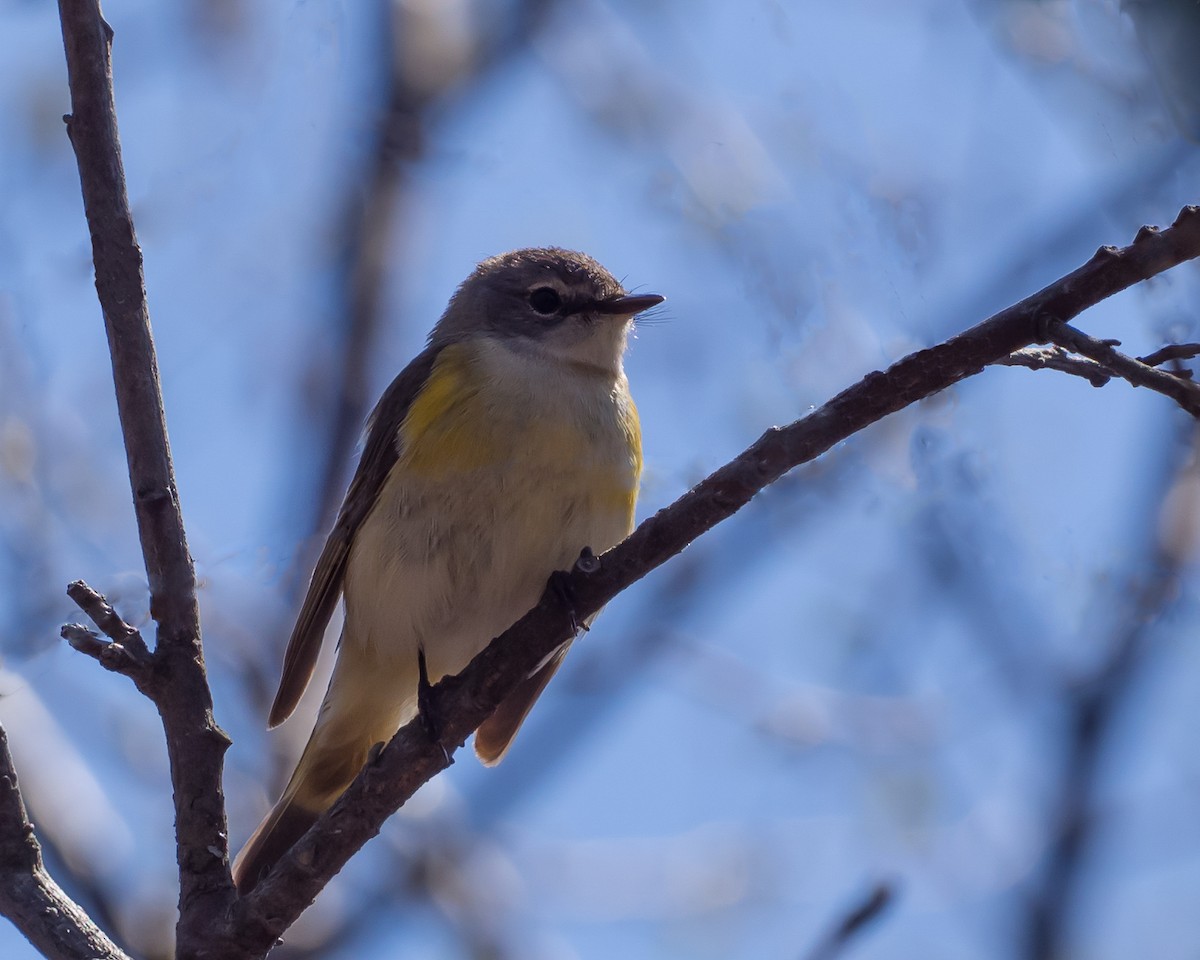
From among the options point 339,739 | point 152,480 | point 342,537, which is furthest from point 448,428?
point 152,480

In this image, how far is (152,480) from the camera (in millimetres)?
2891

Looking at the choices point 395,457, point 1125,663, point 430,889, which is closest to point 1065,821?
point 1125,663

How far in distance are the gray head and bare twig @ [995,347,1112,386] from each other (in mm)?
2284

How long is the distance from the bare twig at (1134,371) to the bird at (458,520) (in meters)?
1.95

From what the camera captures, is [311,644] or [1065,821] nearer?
[1065,821]

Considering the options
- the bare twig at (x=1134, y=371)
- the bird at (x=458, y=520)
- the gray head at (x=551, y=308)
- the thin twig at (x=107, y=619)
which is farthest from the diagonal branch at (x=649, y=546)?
the gray head at (x=551, y=308)

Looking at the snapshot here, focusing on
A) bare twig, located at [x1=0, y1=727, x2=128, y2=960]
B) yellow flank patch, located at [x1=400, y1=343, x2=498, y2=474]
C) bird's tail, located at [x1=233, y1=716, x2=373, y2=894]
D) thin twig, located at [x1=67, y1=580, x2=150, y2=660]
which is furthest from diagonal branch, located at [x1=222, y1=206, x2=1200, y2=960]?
bird's tail, located at [x1=233, y1=716, x2=373, y2=894]

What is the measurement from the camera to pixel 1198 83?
3.98m

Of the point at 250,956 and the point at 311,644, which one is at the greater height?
the point at 311,644

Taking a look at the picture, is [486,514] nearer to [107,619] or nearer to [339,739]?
[339,739]

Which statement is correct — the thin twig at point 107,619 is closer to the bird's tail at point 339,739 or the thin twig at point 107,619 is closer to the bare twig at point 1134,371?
the bird's tail at point 339,739

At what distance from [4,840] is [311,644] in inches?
67.6

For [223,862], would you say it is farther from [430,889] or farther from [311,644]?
[430,889]

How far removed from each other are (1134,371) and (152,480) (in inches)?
84.1
